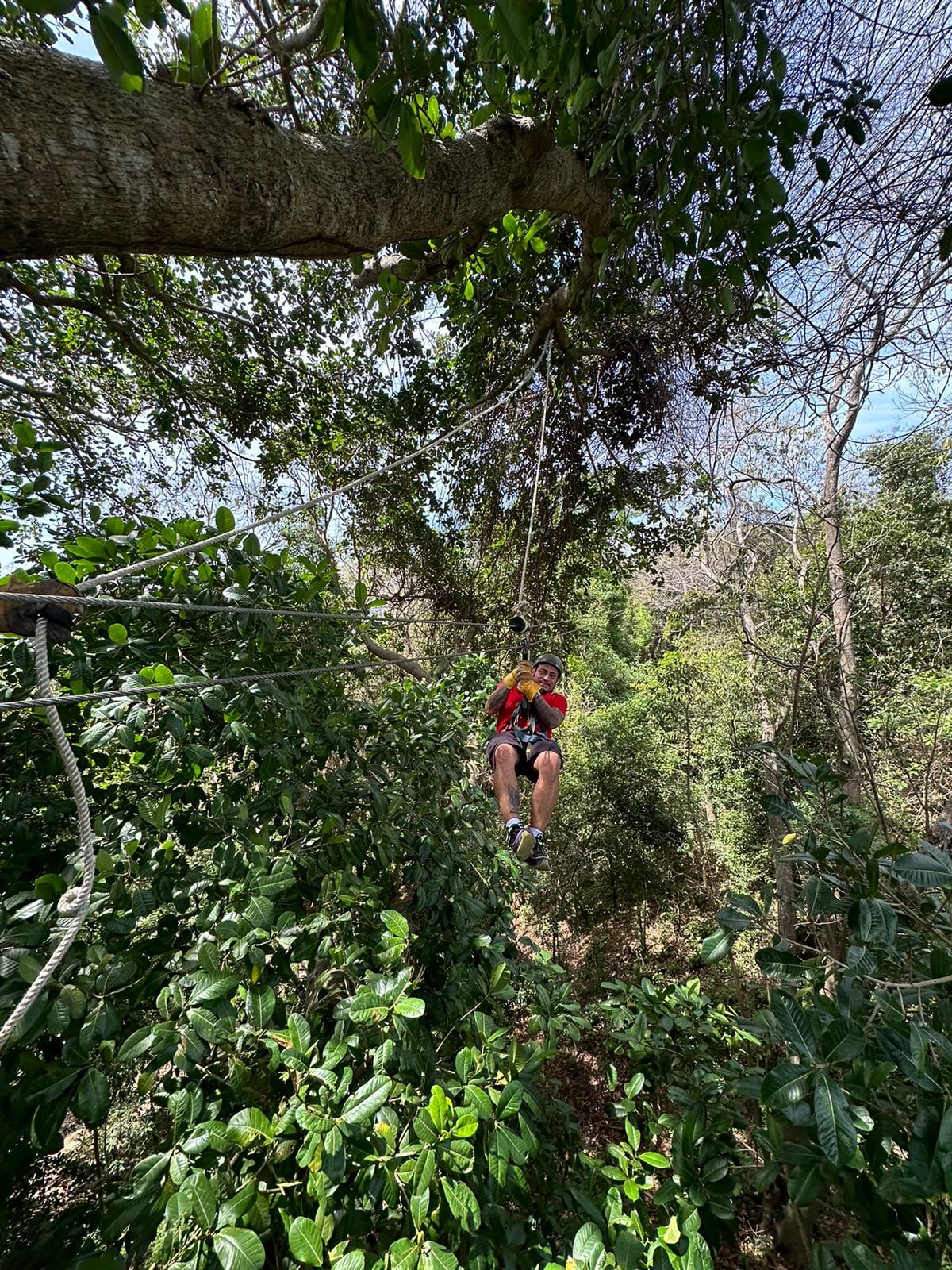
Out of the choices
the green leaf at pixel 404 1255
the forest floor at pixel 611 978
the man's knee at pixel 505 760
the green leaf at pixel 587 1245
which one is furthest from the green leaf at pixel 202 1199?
the forest floor at pixel 611 978

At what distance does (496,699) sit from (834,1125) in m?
2.11

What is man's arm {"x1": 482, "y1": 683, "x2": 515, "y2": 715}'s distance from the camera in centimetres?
282

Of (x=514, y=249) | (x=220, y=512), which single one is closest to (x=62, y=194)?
(x=220, y=512)

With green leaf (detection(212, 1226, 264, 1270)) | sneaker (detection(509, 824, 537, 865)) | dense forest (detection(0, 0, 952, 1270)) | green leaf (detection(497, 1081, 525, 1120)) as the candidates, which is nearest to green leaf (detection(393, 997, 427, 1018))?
dense forest (detection(0, 0, 952, 1270))

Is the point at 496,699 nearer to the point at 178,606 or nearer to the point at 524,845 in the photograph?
the point at 524,845

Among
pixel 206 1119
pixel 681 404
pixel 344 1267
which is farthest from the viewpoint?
pixel 681 404

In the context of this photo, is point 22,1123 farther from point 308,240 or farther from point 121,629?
point 308,240

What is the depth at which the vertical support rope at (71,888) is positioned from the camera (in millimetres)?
799

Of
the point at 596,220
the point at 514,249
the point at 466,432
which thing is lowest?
the point at 466,432

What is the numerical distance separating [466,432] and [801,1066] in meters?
4.11

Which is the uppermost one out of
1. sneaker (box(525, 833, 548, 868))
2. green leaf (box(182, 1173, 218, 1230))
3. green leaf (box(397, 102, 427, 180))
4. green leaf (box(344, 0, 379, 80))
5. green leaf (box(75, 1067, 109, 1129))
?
green leaf (box(344, 0, 379, 80))

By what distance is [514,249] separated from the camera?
280cm

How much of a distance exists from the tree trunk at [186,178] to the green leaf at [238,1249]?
183 cm

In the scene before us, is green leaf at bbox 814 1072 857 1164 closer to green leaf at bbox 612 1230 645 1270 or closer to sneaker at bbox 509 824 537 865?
green leaf at bbox 612 1230 645 1270
